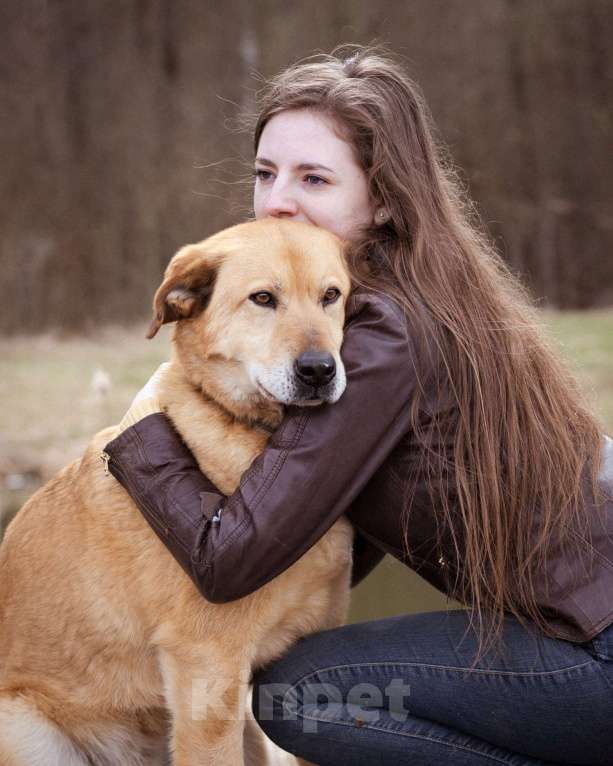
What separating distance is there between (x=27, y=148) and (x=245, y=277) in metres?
11.6

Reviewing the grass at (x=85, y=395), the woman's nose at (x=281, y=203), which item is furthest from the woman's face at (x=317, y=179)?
the grass at (x=85, y=395)

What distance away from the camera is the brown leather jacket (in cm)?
201

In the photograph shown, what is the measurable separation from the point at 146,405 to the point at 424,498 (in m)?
0.70

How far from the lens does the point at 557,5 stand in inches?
498

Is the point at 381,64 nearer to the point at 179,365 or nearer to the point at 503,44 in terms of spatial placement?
the point at 179,365

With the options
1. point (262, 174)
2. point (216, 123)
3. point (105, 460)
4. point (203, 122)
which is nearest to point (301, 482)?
point (105, 460)

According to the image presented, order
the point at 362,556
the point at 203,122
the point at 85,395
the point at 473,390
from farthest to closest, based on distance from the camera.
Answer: the point at 203,122 → the point at 85,395 → the point at 362,556 → the point at 473,390

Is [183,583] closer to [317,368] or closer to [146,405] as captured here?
[146,405]

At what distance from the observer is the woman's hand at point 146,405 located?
2320 millimetres

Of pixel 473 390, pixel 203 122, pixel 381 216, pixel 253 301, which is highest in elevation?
pixel 381 216

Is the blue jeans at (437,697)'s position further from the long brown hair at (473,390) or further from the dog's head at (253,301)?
the dog's head at (253,301)

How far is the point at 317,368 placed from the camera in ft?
6.70

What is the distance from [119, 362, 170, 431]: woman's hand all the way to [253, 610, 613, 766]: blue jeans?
66cm

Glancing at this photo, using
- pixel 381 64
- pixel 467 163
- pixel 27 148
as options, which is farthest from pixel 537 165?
pixel 381 64
